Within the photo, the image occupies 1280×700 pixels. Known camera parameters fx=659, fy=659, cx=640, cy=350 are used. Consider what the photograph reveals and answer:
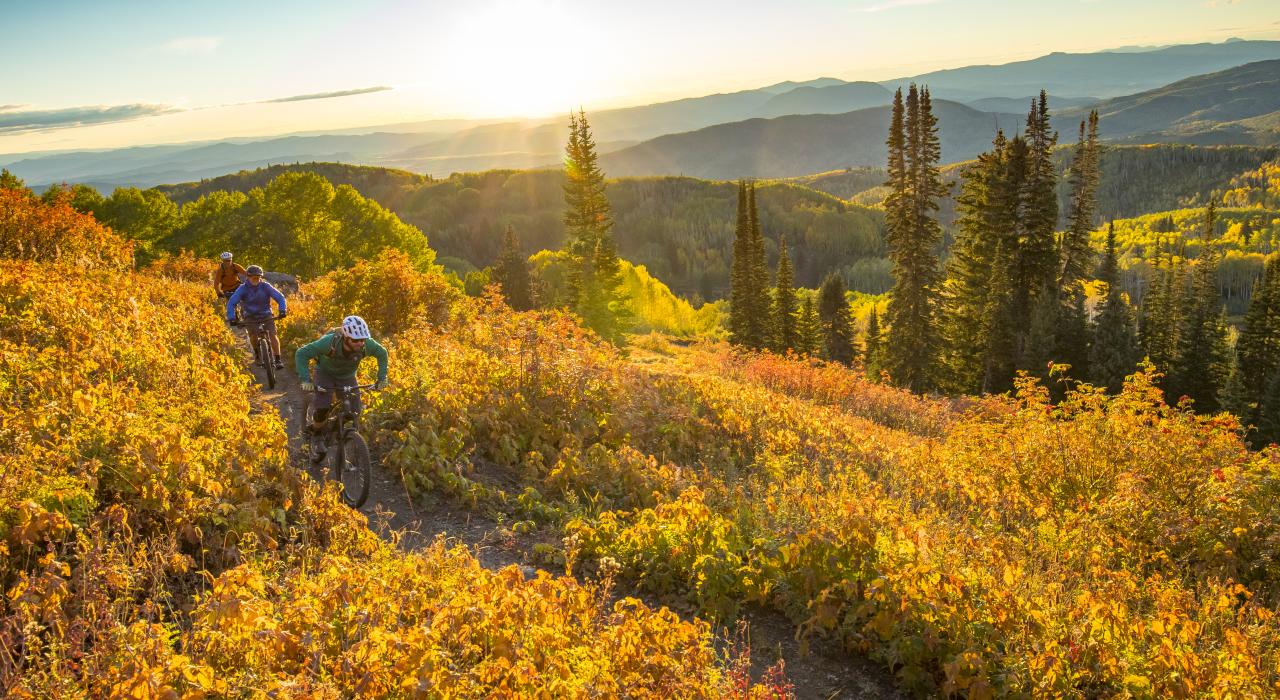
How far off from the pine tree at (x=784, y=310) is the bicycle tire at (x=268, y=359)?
4652 cm

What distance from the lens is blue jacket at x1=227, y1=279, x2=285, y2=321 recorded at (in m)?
11.8

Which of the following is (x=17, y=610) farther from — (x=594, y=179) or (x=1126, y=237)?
(x=1126, y=237)

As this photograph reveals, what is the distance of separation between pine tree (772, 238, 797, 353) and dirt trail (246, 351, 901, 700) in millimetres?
48116

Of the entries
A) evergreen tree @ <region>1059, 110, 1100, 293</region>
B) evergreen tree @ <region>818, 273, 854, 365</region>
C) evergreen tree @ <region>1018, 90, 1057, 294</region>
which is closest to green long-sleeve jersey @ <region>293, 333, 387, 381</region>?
evergreen tree @ <region>1018, 90, 1057, 294</region>

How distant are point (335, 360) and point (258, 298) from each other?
5.22 metres

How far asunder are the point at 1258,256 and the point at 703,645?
723 ft

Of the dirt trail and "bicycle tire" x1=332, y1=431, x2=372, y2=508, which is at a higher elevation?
"bicycle tire" x1=332, y1=431, x2=372, y2=508

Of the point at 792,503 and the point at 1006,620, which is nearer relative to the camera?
the point at 1006,620

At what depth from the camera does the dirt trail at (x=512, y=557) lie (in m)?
5.94

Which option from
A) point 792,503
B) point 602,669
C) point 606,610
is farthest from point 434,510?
point 602,669

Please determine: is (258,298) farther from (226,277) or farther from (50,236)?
(50,236)

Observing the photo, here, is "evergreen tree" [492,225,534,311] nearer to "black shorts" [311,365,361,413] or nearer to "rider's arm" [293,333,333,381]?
"black shorts" [311,365,361,413]

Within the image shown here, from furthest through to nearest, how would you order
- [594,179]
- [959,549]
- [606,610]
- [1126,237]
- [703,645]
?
[1126,237], [594,179], [959,549], [606,610], [703,645]

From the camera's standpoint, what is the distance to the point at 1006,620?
5.46m
